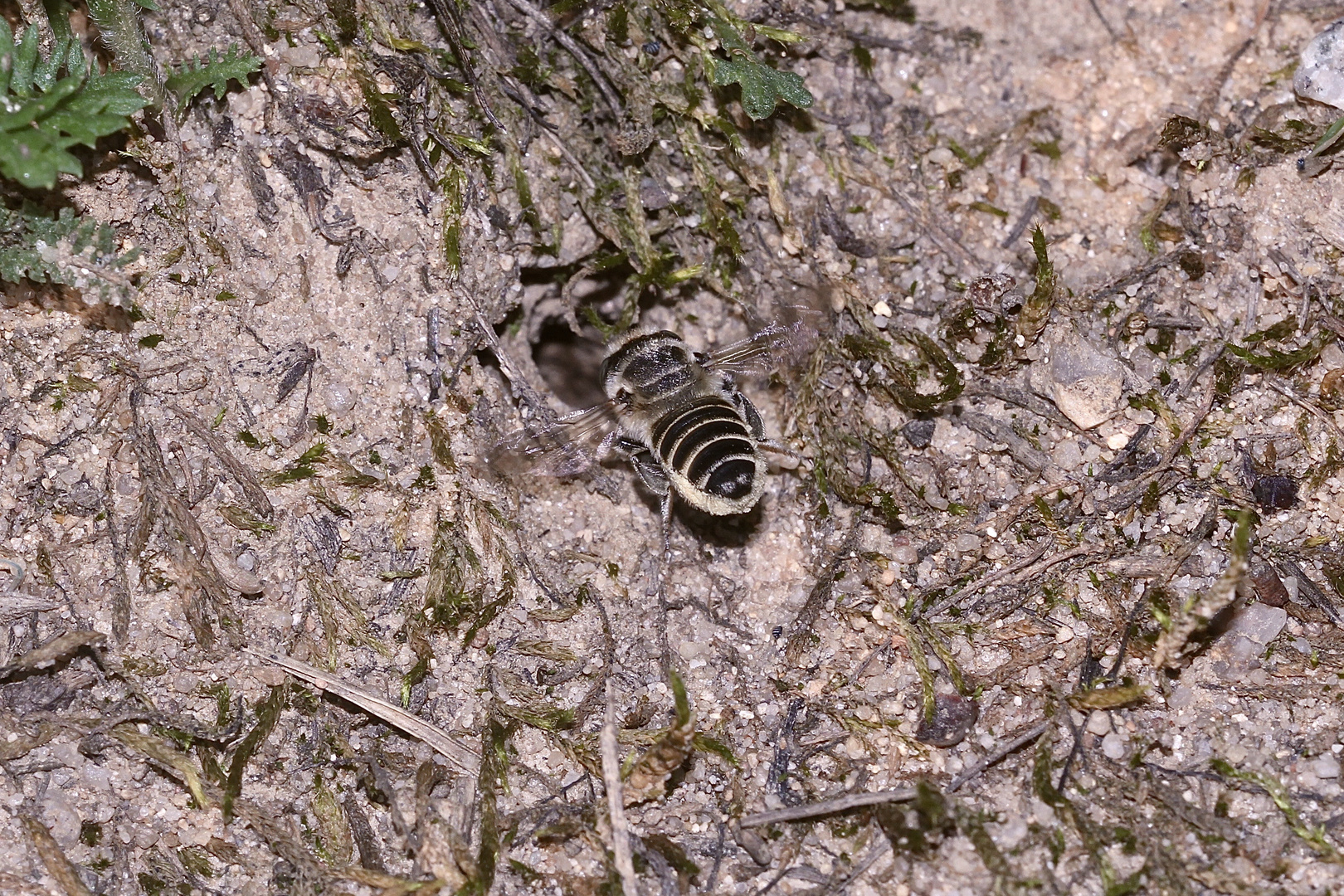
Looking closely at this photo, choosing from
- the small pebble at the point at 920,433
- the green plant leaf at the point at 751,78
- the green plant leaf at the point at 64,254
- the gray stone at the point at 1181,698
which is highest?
the green plant leaf at the point at 751,78

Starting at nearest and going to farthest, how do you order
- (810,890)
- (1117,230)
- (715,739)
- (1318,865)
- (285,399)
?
(1318,865), (810,890), (715,739), (285,399), (1117,230)

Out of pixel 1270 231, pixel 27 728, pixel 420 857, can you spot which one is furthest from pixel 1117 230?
pixel 27 728

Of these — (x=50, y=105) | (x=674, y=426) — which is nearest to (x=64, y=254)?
(x=50, y=105)

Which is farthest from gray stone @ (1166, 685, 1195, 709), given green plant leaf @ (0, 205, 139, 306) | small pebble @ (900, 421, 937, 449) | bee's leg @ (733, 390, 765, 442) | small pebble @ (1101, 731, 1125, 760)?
green plant leaf @ (0, 205, 139, 306)

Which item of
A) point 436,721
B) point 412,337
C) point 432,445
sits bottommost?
point 436,721

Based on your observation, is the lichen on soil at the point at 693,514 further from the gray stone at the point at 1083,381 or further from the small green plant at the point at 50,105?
the small green plant at the point at 50,105

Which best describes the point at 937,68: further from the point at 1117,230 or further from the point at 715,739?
the point at 715,739

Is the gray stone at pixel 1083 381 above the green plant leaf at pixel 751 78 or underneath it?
underneath

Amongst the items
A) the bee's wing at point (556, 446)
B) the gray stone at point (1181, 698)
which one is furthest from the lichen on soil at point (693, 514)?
the bee's wing at point (556, 446)
